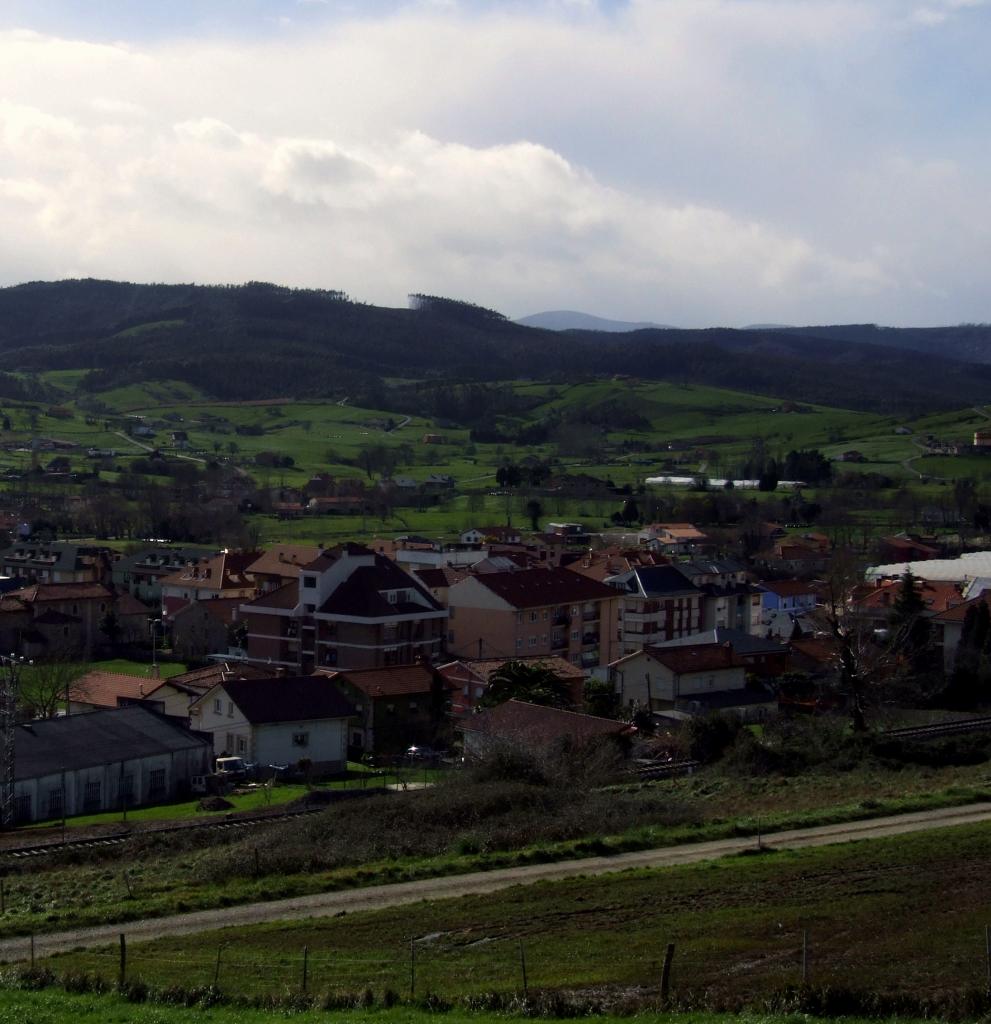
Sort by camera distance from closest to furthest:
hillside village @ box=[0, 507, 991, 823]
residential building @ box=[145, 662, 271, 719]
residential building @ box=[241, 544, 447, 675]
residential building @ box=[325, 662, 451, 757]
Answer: hillside village @ box=[0, 507, 991, 823] < residential building @ box=[325, 662, 451, 757] < residential building @ box=[145, 662, 271, 719] < residential building @ box=[241, 544, 447, 675]

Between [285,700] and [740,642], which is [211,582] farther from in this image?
[285,700]

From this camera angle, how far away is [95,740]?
1272 inches

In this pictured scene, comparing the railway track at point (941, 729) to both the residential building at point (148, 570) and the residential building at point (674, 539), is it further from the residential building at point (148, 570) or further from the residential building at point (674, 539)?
the residential building at point (148, 570)

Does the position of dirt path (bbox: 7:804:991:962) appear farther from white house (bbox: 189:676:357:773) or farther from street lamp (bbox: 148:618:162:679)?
street lamp (bbox: 148:618:162:679)

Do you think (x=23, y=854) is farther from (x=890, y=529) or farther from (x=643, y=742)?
(x=890, y=529)

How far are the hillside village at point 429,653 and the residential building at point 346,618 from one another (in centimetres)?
7

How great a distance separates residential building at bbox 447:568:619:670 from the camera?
48156 mm

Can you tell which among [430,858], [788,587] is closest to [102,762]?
[430,858]

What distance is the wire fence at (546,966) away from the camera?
13336 mm

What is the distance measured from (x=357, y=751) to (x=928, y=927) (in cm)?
2393

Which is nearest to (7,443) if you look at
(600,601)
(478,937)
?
(600,601)

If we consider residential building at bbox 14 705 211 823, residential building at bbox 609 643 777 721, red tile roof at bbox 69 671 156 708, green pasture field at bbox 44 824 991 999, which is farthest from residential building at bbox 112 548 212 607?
green pasture field at bbox 44 824 991 999

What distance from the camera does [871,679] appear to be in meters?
40.8

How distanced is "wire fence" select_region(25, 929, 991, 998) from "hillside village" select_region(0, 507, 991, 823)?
49.7 ft
